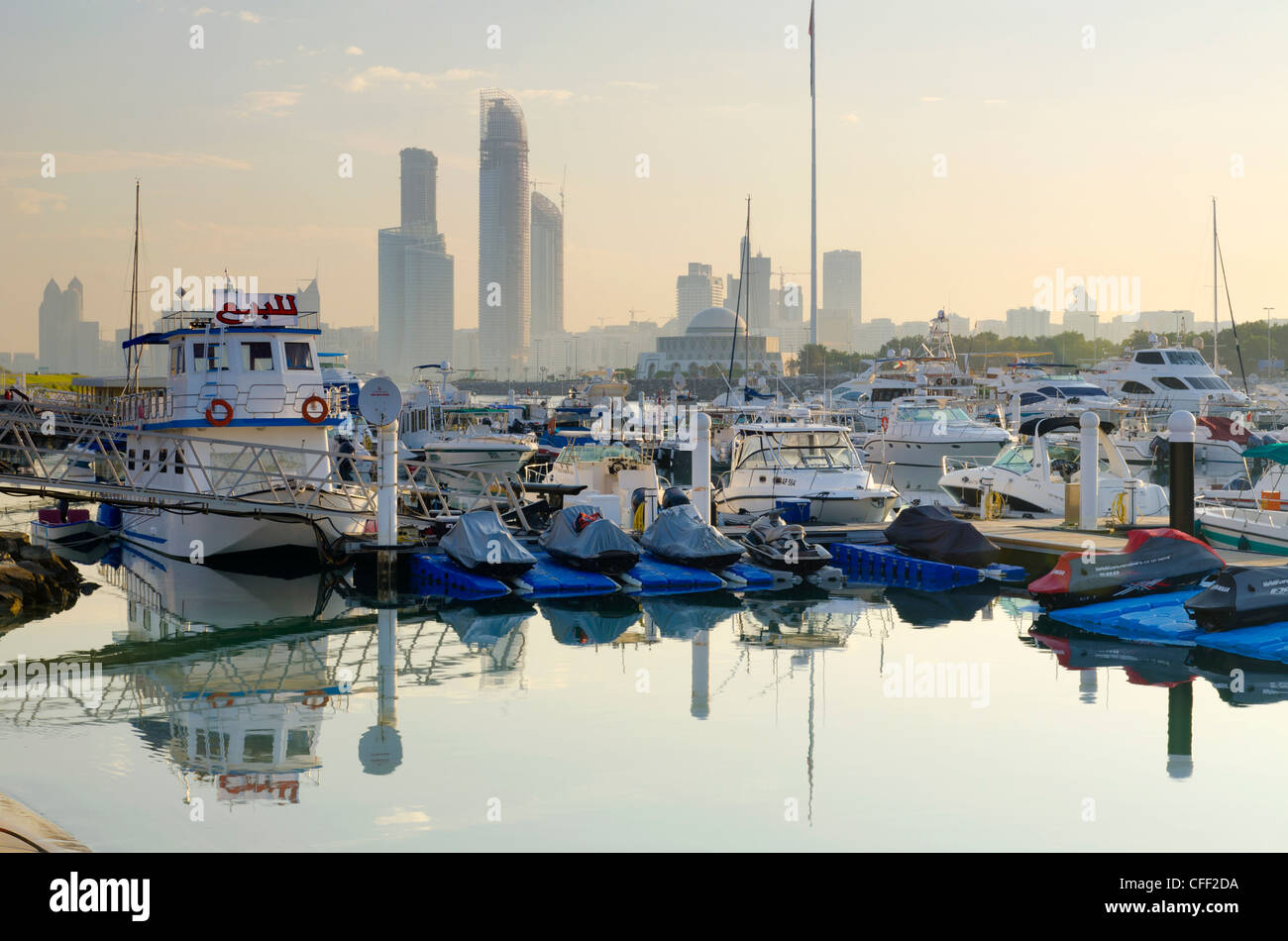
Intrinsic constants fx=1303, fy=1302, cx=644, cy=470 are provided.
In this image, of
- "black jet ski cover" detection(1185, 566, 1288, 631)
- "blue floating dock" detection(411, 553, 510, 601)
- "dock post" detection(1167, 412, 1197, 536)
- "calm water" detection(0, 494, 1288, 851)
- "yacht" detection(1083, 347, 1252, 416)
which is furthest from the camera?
"yacht" detection(1083, 347, 1252, 416)

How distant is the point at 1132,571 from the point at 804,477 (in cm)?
1082

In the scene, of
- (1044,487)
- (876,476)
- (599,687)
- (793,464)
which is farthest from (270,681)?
(876,476)

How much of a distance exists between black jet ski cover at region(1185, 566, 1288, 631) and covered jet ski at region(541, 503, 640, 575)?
11.0 metres

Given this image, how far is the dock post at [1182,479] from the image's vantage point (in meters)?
24.4

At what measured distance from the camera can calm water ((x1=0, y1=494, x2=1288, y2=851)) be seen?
12859mm

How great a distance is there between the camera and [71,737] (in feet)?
52.0

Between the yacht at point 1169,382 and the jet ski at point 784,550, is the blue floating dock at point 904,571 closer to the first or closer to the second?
the jet ski at point 784,550

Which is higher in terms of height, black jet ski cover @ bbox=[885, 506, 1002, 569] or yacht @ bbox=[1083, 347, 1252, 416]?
yacht @ bbox=[1083, 347, 1252, 416]

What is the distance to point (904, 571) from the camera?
27.1m

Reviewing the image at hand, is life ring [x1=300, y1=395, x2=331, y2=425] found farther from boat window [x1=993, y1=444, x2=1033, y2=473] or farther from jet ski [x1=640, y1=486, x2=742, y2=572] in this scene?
boat window [x1=993, y1=444, x2=1033, y2=473]

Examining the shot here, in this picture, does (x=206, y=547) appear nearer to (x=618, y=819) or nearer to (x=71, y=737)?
(x=71, y=737)

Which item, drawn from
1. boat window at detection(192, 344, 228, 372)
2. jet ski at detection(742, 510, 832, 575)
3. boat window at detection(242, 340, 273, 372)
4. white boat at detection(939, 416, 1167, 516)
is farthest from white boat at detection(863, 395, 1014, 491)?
boat window at detection(192, 344, 228, 372)

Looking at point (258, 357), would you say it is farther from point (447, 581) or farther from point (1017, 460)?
point (1017, 460)

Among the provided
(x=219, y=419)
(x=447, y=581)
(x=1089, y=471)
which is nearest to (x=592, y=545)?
(x=447, y=581)
